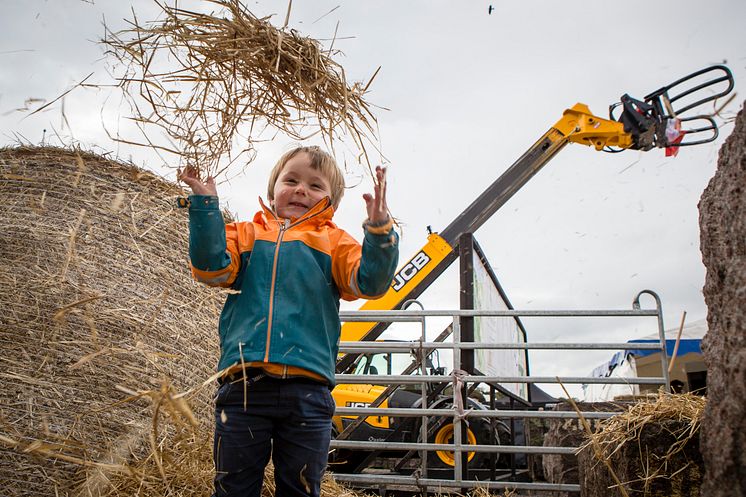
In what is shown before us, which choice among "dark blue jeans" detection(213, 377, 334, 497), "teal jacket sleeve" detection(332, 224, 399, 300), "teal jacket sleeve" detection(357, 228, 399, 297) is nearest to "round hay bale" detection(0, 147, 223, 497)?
"dark blue jeans" detection(213, 377, 334, 497)

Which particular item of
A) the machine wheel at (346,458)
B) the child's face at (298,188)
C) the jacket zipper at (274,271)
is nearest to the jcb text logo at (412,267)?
the machine wheel at (346,458)

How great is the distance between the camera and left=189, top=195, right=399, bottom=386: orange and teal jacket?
6.18ft

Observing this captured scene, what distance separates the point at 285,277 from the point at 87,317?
0.94m

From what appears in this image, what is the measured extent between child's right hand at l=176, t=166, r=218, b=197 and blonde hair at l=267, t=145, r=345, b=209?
40 cm

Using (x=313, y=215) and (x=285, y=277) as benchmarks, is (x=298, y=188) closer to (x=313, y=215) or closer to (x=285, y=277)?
(x=313, y=215)

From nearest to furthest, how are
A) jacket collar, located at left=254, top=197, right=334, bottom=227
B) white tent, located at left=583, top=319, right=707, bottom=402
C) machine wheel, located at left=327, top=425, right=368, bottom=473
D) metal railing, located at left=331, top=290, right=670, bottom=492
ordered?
jacket collar, located at left=254, top=197, right=334, bottom=227
metal railing, located at left=331, top=290, right=670, bottom=492
machine wheel, located at left=327, top=425, right=368, bottom=473
white tent, located at left=583, top=319, right=707, bottom=402

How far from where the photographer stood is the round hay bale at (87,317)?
2.61 metres

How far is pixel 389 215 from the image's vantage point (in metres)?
1.99

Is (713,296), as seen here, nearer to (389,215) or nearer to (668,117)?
(389,215)

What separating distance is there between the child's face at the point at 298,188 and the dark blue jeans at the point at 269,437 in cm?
69

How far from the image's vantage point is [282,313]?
192 cm

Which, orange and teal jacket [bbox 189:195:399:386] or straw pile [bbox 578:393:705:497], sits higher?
orange and teal jacket [bbox 189:195:399:386]

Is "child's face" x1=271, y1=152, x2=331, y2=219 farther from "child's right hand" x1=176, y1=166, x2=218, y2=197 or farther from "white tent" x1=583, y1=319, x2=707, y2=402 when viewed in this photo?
"white tent" x1=583, y1=319, x2=707, y2=402

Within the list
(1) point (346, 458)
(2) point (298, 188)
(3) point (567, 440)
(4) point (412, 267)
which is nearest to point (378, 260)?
(2) point (298, 188)
